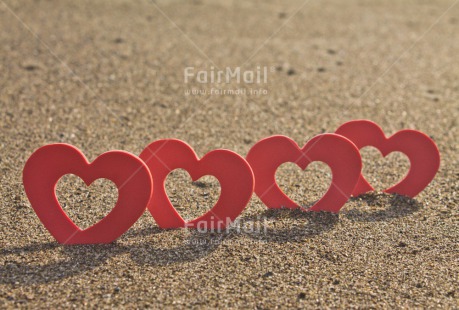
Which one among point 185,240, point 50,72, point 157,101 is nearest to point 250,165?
point 185,240

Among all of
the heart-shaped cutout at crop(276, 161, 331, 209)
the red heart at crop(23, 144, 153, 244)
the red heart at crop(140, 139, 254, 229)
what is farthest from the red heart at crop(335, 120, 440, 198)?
the red heart at crop(23, 144, 153, 244)

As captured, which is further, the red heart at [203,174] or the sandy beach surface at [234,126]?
the red heart at [203,174]

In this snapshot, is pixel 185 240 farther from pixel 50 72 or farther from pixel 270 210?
pixel 50 72

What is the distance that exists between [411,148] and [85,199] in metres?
2.24

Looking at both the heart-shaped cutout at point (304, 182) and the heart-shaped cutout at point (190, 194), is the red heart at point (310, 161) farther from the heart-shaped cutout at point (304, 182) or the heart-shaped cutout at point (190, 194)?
the heart-shaped cutout at point (190, 194)

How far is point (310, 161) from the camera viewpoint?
399cm

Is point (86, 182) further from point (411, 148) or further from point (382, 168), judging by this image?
point (382, 168)

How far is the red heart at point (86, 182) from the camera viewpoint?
3.60m

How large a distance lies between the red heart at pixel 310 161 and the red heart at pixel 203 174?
0.26 metres

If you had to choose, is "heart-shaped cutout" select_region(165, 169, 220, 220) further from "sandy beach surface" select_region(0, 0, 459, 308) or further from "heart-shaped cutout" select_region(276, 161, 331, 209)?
"heart-shaped cutout" select_region(276, 161, 331, 209)

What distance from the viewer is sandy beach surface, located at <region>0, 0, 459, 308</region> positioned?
3357 mm

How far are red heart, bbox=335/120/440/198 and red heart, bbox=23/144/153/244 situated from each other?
1.49 m

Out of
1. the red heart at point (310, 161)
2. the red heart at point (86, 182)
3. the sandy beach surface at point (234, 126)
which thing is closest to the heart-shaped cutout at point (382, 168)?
the sandy beach surface at point (234, 126)

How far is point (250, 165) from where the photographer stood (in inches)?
159
